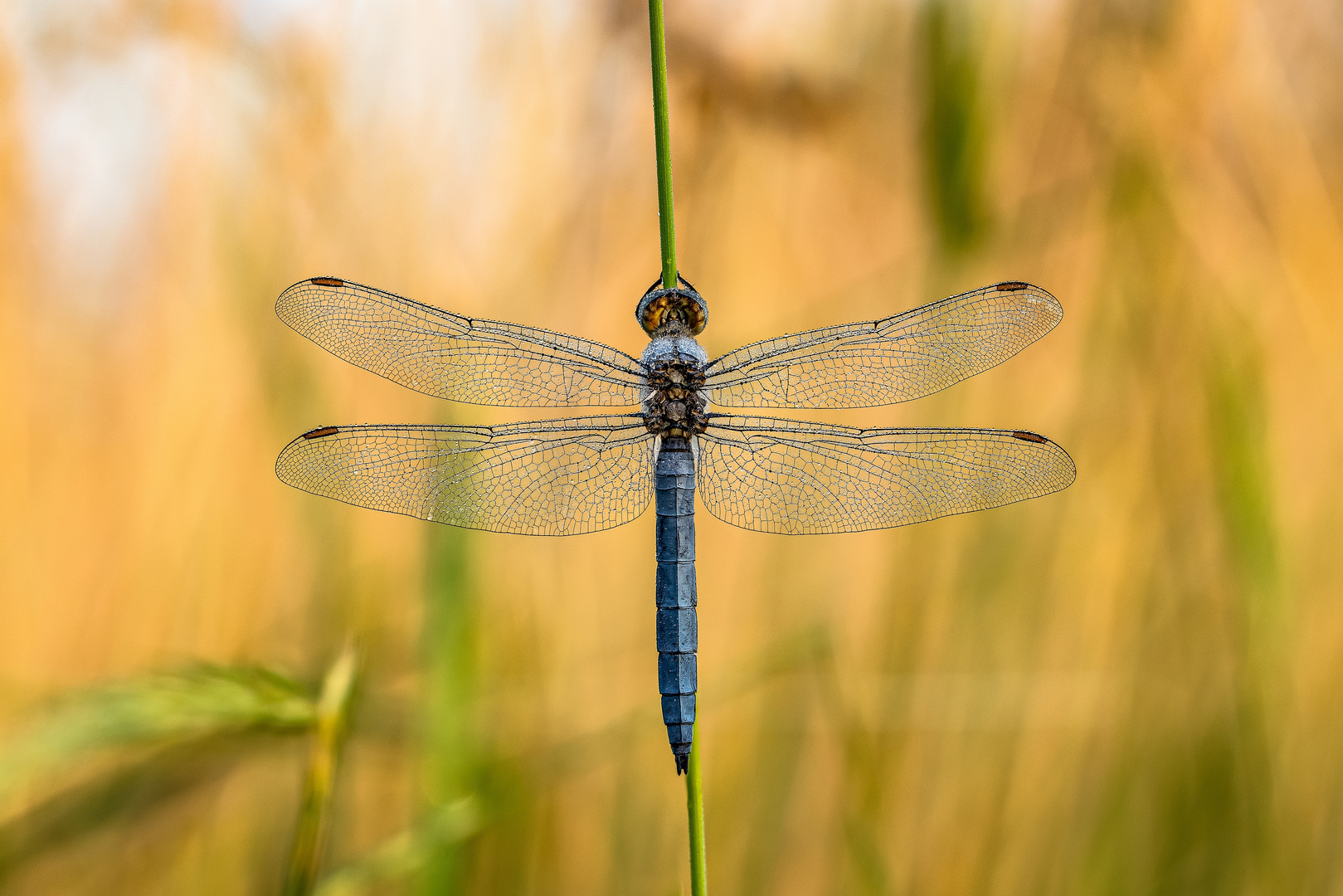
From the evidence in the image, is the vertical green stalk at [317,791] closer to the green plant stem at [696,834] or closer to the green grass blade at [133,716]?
the green grass blade at [133,716]

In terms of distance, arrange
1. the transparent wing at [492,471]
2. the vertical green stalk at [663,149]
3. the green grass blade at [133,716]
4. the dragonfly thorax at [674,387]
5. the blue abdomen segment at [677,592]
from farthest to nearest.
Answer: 1. the dragonfly thorax at [674,387]
2. the transparent wing at [492,471]
3. the blue abdomen segment at [677,592]
4. the vertical green stalk at [663,149]
5. the green grass blade at [133,716]

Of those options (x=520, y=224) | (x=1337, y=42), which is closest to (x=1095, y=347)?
(x=1337, y=42)

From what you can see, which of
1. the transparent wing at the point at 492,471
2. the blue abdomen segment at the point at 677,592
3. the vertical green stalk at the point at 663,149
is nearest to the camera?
the vertical green stalk at the point at 663,149

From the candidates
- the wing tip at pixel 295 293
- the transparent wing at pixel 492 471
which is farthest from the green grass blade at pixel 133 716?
the wing tip at pixel 295 293

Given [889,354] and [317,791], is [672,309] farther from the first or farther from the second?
[317,791]

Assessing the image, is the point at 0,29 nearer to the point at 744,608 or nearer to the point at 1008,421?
the point at 744,608

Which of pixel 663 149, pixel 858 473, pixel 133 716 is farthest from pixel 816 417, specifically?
pixel 133 716
